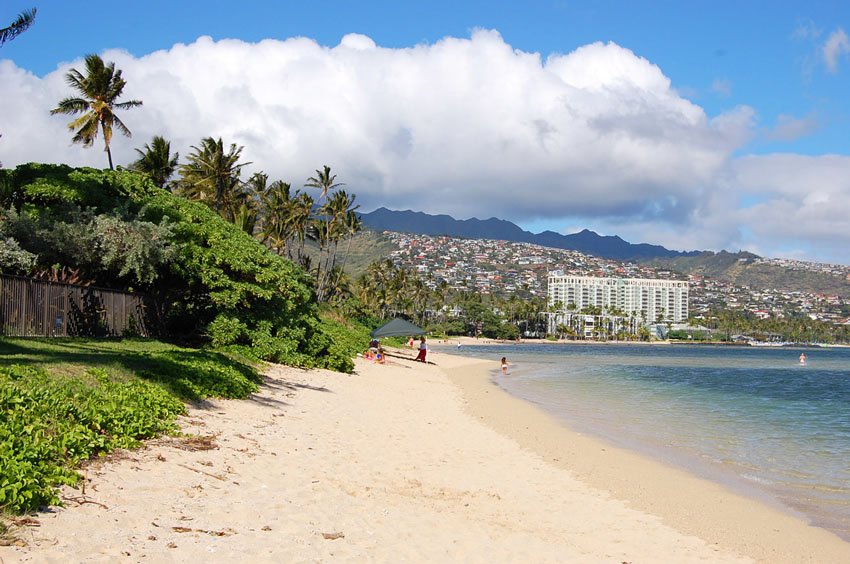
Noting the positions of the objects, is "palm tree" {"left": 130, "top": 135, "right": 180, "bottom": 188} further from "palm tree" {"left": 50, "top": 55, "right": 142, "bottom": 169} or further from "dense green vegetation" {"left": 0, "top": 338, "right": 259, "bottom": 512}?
"dense green vegetation" {"left": 0, "top": 338, "right": 259, "bottom": 512}

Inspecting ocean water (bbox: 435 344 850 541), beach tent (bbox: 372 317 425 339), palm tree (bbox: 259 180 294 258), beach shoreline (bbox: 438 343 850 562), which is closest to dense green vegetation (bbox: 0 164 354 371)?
beach shoreline (bbox: 438 343 850 562)

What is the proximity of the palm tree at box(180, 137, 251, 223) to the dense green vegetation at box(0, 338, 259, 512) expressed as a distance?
2979 centimetres

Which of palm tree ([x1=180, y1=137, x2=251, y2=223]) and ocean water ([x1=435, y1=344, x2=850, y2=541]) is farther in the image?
palm tree ([x1=180, y1=137, x2=251, y2=223])

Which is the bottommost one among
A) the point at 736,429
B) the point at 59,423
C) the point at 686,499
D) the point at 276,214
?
the point at 736,429

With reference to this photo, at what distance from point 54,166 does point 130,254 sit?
5.91 m

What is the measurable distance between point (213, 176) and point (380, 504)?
125ft

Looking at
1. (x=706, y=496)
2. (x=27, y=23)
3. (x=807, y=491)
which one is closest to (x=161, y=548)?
(x=706, y=496)

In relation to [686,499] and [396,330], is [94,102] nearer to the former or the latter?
→ [396,330]

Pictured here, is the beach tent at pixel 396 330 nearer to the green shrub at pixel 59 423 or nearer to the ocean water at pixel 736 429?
the ocean water at pixel 736 429

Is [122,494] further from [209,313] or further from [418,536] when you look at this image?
[209,313]

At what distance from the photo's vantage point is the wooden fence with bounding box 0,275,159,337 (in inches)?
636

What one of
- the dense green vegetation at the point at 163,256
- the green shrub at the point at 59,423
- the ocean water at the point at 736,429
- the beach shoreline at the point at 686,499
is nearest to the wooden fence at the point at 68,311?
the dense green vegetation at the point at 163,256

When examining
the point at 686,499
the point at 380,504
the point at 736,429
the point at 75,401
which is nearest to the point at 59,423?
the point at 75,401

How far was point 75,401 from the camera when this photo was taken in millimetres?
8562
